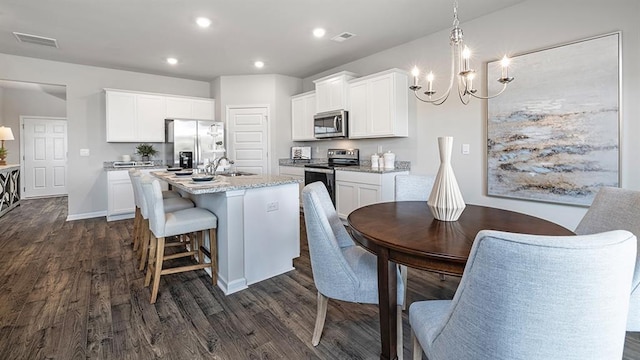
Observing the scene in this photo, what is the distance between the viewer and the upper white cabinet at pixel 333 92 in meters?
4.85

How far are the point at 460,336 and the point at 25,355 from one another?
7.59 ft

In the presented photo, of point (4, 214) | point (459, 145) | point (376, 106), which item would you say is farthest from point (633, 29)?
point (4, 214)

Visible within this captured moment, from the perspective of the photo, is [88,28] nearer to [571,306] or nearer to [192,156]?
[192,156]

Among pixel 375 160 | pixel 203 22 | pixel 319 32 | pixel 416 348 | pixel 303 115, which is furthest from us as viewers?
pixel 303 115

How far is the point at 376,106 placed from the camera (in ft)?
14.5

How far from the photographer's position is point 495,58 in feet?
11.1

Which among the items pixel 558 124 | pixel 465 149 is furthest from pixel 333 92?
pixel 558 124

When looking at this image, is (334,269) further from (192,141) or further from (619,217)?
(192,141)

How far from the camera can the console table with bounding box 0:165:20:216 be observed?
5488mm

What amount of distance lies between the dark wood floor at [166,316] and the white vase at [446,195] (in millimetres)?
833

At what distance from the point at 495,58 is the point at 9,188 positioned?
26.8ft

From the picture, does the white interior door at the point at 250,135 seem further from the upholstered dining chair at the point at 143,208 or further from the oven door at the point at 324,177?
the upholstered dining chair at the point at 143,208

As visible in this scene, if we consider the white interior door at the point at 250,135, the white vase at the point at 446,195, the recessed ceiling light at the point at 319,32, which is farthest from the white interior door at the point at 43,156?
the white vase at the point at 446,195

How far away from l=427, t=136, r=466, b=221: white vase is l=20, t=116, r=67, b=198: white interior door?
9.51 m
